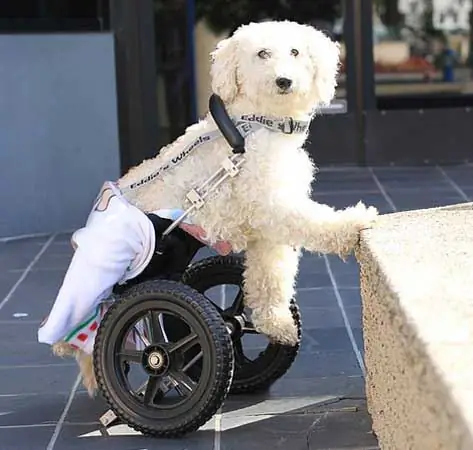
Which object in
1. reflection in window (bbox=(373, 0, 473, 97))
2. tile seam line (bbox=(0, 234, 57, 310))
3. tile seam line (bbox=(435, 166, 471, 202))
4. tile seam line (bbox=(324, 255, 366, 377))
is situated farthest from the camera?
reflection in window (bbox=(373, 0, 473, 97))

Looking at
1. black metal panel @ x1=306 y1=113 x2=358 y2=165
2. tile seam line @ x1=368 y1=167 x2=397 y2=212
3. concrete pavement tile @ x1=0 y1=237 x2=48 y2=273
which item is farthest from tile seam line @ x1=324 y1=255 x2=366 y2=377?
black metal panel @ x1=306 y1=113 x2=358 y2=165

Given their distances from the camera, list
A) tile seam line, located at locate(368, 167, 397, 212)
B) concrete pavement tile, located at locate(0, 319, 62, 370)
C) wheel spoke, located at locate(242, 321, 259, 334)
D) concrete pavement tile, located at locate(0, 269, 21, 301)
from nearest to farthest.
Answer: wheel spoke, located at locate(242, 321, 259, 334) → concrete pavement tile, located at locate(0, 319, 62, 370) → concrete pavement tile, located at locate(0, 269, 21, 301) → tile seam line, located at locate(368, 167, 397, 212)

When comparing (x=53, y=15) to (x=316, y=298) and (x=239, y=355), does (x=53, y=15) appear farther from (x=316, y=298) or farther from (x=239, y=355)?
(x=239, y=355)

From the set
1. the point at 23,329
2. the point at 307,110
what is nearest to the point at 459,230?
the point at 307,110

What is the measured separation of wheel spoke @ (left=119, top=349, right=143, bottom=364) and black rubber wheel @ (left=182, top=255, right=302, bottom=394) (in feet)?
1.59

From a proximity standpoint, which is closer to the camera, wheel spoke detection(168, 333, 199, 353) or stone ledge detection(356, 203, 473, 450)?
stone ledge detection(356, 203, 473, 450)

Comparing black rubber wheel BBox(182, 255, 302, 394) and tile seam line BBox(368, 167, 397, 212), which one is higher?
black rubber wheel BBox(182, 255, 302, 394)

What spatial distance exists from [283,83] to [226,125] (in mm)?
285

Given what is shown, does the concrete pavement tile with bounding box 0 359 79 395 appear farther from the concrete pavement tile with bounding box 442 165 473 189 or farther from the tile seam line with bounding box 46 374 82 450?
the concrete pavement tile with bounding box 442 165 473 189

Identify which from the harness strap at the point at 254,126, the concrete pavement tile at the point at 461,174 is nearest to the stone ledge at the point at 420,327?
the harness strap at the point at 254,126

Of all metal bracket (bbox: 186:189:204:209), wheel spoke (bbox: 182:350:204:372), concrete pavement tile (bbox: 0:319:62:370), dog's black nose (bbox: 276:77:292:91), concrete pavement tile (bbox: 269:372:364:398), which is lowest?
concrete pavement tile (bbox: 0:319:62:370)

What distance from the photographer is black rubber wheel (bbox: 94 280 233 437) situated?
3525mm

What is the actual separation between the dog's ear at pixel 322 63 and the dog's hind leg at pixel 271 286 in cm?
59

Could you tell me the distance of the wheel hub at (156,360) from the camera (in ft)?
12.0
